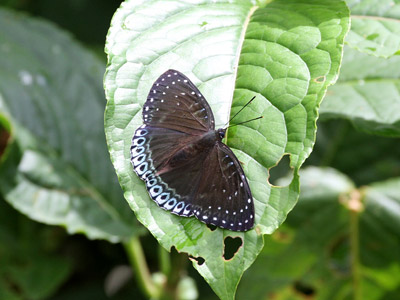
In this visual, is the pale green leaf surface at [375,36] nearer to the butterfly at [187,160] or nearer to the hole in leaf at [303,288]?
the butterfly at [187,160]

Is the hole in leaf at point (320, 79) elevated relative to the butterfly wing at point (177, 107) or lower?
elevated

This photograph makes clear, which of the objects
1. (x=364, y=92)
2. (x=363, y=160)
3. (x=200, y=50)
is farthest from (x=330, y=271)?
(x=200, y=50)

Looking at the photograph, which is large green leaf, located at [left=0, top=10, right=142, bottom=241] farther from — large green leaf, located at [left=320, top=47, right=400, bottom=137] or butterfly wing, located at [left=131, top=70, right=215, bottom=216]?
large green leaf, located at [left=320, top=47, right=400, bottom=137]

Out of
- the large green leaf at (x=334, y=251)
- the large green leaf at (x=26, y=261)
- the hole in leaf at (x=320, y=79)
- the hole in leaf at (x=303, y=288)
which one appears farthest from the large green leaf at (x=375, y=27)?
the large green leaf at (x=26, y=261)

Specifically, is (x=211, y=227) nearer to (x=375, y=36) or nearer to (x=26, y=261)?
(x=375, y=36)

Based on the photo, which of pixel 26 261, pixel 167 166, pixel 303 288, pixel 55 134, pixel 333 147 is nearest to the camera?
pixel 167 166

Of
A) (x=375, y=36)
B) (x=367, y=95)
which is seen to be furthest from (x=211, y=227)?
(x=367, y=95)

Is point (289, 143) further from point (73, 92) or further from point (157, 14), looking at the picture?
point (73, 92)

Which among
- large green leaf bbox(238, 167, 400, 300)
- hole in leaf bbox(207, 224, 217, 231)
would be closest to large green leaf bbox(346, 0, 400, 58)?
hole in leaf bbox(207, 224, 217, 231)
